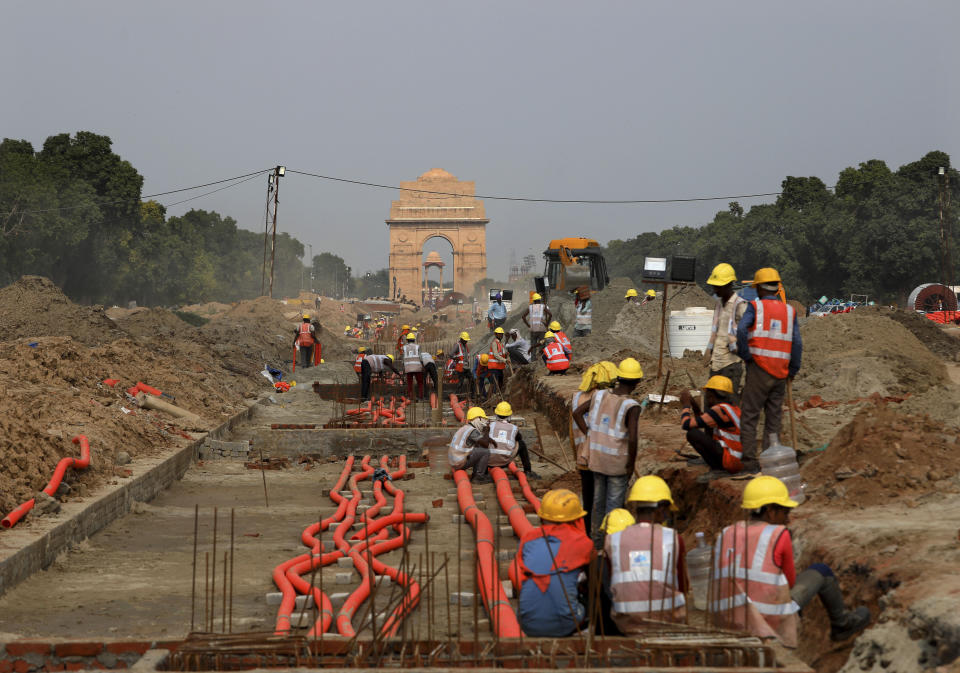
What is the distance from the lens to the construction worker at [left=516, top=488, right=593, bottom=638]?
5406 millimetres

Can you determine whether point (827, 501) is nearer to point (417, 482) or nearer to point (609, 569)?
point (609, 569)

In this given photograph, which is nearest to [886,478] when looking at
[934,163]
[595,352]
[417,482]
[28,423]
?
[417,482]

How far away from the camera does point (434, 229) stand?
101188 millimetres

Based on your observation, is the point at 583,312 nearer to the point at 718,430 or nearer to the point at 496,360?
Result: the point at 496,360

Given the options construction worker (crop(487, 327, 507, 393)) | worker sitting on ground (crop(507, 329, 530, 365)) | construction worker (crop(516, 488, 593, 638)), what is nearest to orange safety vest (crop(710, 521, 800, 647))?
construction worker (crop(516, 488, 593, 638))

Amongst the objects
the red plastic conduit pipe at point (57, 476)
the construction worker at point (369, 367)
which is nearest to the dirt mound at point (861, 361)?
the construction worker at point (369, 367)

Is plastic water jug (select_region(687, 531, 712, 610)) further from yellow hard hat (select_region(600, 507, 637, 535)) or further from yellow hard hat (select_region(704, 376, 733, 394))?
yellow hard hat (select_region(704, 376, 733, 394))

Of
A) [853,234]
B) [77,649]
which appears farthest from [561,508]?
[853,234]

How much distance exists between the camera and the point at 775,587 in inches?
194

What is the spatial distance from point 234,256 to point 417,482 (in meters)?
92.5

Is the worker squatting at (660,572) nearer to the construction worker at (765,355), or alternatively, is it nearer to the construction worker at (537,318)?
the construction worker at (765,355)

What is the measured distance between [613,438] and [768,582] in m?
2.46

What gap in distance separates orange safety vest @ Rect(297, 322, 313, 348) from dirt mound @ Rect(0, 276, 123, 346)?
170 inches

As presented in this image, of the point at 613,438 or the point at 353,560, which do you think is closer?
the point at 613,438
